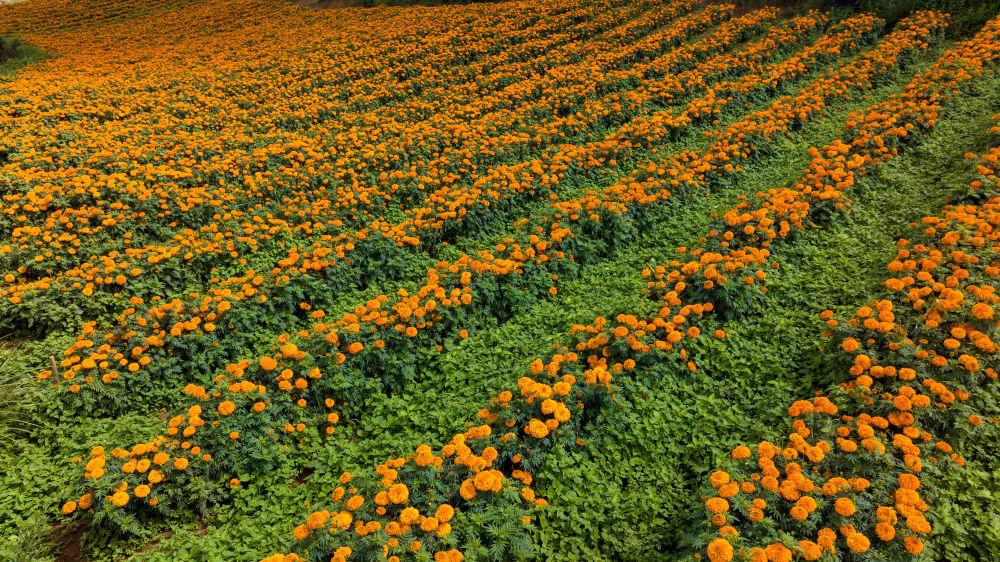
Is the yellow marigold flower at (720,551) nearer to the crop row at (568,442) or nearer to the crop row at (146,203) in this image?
the crop row at (568,442)

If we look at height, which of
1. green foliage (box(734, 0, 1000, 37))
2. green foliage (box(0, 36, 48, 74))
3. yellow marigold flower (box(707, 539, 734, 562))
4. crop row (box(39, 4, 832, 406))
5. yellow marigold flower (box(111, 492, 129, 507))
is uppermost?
green foliage (box(0, 36, 48, 74))

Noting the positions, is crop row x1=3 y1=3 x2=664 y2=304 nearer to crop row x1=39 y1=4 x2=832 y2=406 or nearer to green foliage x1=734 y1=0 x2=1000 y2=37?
crop row x1=39 y1=4 x2=832 y2=406

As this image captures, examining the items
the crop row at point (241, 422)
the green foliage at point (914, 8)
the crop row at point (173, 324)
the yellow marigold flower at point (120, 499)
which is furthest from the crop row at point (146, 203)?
the green foliage at point (914, 8)

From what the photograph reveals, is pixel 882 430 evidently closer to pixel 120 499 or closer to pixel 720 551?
pixel 720 551

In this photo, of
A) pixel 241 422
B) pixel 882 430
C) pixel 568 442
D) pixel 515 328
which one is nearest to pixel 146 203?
pixel 241 422

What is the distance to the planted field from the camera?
392 centimetres

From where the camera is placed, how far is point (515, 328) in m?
6.55

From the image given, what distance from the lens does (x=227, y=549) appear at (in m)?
4.13

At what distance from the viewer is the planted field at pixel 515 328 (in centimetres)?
392

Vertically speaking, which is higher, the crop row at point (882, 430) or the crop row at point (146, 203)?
the crop row at point (146, 203)

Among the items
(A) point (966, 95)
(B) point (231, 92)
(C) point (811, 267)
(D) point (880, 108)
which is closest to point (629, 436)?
(C) point (811, 267)

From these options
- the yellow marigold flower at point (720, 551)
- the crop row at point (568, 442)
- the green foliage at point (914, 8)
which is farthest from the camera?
the green foliage at point (914, 8)

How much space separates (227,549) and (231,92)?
16099 mm

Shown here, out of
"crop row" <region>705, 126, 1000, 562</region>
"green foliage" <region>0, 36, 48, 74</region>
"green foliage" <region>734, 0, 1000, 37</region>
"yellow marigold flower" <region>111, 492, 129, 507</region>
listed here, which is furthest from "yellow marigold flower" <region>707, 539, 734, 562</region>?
"green foliage" <region>0, 36, 48, 74</region>
